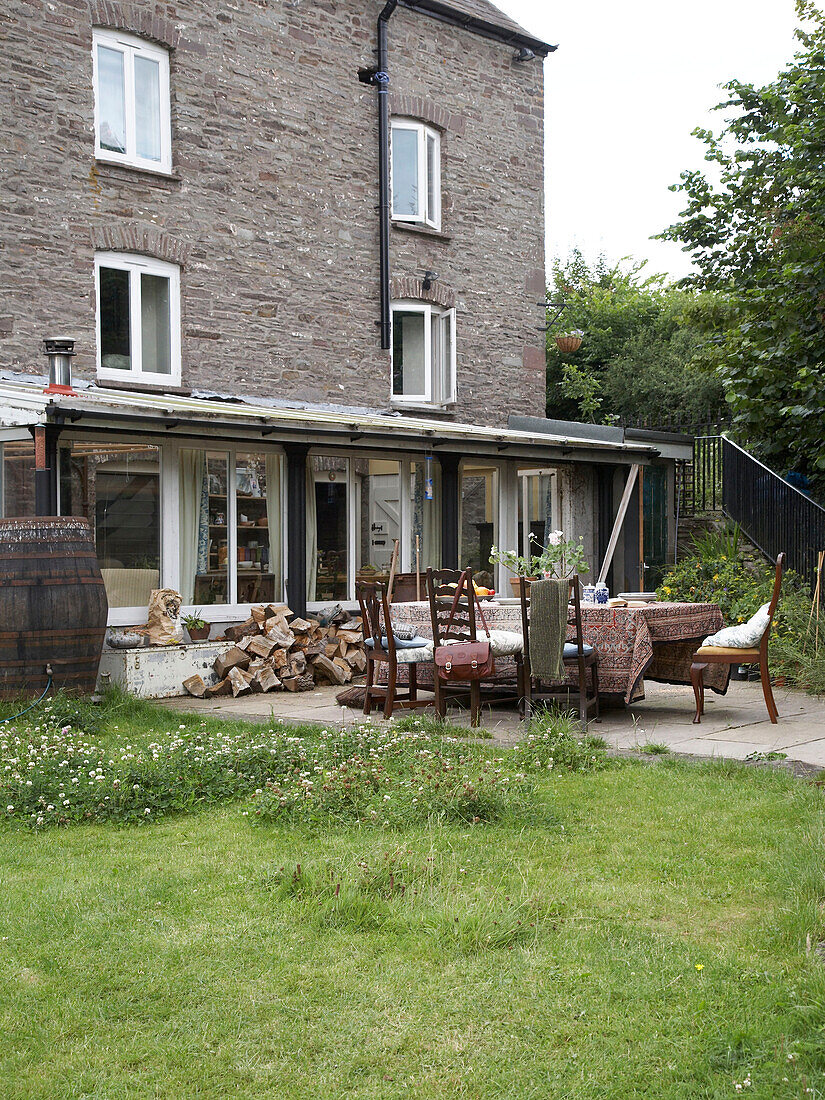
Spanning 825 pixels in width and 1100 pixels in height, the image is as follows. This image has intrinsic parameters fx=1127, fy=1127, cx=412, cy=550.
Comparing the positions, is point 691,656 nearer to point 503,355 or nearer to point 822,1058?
point 822,1058

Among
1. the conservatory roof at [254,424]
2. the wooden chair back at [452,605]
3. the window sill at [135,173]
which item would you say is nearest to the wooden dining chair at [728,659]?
the wooden chair back at [452,605]

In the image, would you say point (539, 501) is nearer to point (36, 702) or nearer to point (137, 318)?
point (137, 318)

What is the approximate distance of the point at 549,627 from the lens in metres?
7.25

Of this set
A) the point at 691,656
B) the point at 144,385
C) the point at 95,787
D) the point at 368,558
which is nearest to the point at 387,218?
the point at 144,385

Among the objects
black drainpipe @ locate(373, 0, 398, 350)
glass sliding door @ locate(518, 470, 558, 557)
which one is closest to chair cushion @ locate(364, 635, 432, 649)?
glass sliding door @ locate(518, 470, 558, 557)

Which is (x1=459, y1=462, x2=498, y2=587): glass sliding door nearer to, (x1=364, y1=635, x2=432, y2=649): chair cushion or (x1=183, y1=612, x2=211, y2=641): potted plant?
(x1=183, y1=612, x2=211, y2=641): potted plant

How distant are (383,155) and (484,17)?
331 centimetres

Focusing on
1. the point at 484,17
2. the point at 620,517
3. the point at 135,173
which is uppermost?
the point at 484,17

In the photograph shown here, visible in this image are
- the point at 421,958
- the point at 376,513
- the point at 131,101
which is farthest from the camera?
the point at 131,101

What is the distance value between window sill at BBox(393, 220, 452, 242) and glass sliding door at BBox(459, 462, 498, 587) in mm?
3896

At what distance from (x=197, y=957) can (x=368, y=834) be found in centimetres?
136

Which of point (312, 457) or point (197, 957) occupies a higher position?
point (312, 457)

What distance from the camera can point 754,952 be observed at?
3299mm

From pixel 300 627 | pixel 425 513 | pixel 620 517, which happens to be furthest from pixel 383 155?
pixel 300 627
